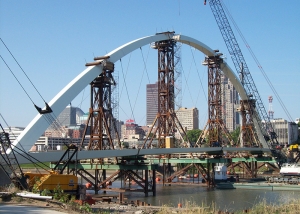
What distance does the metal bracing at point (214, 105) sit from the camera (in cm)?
6725

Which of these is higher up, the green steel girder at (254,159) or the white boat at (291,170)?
the green steel girder at (254,159)

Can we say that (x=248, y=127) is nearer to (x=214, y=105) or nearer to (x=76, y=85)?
(x=214, y=105)

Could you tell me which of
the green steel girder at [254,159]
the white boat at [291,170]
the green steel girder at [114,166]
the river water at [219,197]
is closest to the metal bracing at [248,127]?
the green steel girder at [254,159]

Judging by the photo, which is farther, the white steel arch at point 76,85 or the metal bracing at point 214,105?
the metal bracing at point 214,105

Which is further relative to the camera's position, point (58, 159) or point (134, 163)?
point (134, 163)

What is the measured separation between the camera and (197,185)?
→ 59.6 m

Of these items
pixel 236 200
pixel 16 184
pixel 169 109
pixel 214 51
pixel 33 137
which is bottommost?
pixel 236 200

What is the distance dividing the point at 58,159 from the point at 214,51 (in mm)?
41245

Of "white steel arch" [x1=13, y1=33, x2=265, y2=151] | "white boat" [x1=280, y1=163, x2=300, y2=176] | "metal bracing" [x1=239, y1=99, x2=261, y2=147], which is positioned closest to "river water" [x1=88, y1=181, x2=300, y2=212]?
"white steel arch" [x1=13, y1=33, x2=265, y2=151]

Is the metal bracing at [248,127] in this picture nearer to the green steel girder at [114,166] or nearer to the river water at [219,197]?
the river water at [219,197]

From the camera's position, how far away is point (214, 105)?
6750 cm

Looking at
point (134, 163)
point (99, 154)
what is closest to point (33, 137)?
point (99, 154)

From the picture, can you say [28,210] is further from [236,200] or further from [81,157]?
[236,200]

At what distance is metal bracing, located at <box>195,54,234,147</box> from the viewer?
67250mm
